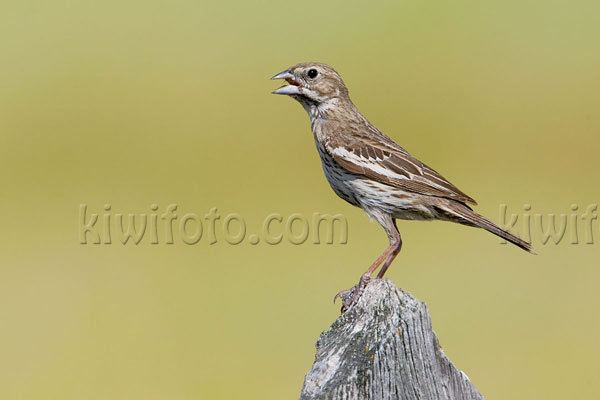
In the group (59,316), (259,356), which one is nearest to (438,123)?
(259,356)

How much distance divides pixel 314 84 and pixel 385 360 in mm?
4214

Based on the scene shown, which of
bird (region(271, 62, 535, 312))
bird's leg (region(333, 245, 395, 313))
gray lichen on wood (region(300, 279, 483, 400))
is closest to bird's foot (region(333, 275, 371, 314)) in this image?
bird's leg (region(333, 245, 395, 313))

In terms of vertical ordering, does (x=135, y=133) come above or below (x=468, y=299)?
above

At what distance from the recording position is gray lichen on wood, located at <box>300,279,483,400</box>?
390 cm

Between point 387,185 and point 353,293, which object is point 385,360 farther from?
point 387,185

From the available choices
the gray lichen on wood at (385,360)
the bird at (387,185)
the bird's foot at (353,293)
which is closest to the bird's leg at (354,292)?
the bird's foot at (353,293)

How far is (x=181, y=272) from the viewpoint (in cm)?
1114

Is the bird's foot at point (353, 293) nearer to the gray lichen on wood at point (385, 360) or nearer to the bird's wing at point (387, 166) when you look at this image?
the bird's wing at point (387, 166)

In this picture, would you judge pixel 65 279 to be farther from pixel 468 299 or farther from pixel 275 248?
pixel 468 299

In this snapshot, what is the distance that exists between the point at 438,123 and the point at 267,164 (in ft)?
8.98

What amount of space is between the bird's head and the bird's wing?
1.84 ft

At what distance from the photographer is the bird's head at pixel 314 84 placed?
771cm

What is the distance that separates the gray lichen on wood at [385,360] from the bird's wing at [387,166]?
2781 millimetres

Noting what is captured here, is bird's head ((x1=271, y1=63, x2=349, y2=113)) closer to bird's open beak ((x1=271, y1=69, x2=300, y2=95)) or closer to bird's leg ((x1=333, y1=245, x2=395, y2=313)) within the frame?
bird's open beak ((x1=271, y1=69, x2=300, y2=95))
